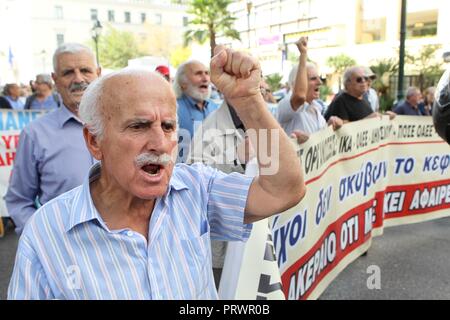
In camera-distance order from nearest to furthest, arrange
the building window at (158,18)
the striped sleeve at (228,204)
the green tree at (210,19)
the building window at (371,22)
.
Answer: the striped sleeve at (228,204) < the green tree at (210,19) < the building window at (371,22) < the building window at (158,18)

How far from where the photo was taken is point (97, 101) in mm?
1327

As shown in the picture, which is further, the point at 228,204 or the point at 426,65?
the point at 426,65

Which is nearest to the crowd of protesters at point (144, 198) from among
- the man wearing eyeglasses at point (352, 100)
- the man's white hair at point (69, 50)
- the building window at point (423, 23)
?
the man's white hair at point (69, 50)

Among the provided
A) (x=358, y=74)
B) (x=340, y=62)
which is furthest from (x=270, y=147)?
(x=340, y=62)

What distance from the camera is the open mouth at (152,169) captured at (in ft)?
4.36

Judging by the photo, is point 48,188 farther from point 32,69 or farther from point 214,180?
point 32,69

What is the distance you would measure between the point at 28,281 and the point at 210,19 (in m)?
37.7

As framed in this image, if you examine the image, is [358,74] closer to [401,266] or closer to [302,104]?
[302,104]

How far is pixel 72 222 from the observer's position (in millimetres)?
1281

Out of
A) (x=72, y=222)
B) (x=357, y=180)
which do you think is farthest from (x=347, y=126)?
(x=72, y=222)

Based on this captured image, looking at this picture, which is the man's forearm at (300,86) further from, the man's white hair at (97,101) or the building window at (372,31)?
the building window at (372,31)

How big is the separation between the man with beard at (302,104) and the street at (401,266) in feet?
4.40

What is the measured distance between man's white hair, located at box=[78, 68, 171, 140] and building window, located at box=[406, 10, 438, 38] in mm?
39447

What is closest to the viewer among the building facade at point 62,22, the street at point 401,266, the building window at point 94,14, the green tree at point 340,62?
the street at point 401,266
